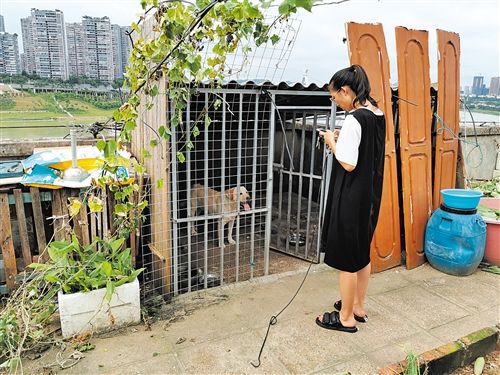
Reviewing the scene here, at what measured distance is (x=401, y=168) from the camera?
4.00 metres

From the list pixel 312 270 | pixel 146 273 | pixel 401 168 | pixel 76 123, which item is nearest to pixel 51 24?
pixel 76 123

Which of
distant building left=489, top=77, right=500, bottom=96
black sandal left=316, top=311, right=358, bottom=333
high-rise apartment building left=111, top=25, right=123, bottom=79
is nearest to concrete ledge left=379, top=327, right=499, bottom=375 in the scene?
black sandal left=316, top=311, right=358, bottom=333

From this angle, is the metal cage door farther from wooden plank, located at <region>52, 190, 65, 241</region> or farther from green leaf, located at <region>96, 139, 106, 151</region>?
wooden plank, located at <region>52, 190, 65, 241</region>

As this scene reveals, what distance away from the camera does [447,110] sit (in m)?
4.37

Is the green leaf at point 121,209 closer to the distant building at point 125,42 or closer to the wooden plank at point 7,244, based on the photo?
the wooden plank at point 7,244

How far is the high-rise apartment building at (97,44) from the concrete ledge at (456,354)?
3817mm

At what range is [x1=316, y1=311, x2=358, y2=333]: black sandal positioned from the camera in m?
2.80

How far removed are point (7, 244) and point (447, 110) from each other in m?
4.80

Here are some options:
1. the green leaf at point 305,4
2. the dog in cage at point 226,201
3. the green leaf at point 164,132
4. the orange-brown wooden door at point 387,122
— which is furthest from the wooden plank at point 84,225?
the orange-brown wooden door at point 387,122

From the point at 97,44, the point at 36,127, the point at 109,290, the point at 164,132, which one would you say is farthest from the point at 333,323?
the point at 97,44

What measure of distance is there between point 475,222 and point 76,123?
13.1 ft

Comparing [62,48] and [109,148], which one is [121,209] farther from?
[62,48]

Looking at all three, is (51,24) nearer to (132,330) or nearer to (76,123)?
(76,123)

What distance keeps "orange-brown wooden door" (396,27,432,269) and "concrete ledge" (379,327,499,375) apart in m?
1.22
